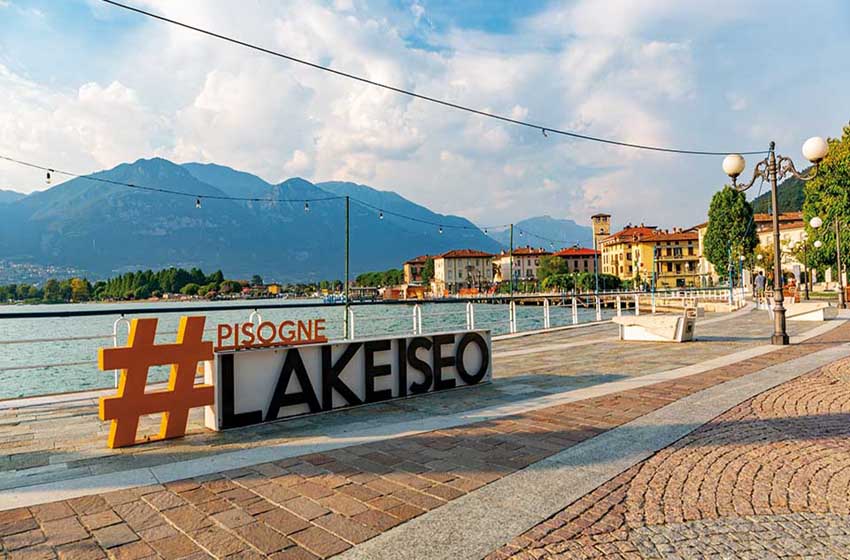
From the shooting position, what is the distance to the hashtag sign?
4469 millimetres

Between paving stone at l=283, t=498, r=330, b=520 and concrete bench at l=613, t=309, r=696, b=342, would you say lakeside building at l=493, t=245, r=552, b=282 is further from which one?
paving stone at l=283, t=498, r=330, b=520

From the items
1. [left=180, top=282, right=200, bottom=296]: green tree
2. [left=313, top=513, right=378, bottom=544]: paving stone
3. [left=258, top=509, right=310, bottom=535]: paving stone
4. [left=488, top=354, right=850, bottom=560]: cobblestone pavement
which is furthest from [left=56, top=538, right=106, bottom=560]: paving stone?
[left=180, top=282, right=200, bottom=296]: green tree

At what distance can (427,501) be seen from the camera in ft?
10.5

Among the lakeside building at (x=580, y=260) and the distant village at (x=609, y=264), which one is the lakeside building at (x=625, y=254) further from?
the lakeside building at (x=580, y=260)

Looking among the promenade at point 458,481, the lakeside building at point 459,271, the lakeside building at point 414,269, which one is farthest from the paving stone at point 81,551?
the lakeside building at point 414,269

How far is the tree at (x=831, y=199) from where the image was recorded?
3328cm

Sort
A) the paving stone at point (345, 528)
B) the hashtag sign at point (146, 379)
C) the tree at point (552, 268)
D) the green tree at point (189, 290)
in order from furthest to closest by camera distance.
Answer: the tree at point (552, 268) → the green tree at point (189, 290) → the hashtag sign at point (146, 379) → the paving stone at point (345, 528)

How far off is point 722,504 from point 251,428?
3923 mm

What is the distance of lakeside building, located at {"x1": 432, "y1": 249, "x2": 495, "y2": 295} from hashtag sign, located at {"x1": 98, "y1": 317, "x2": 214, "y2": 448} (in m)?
126

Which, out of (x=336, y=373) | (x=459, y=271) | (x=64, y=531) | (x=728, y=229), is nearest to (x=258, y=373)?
(x=336, y=373)

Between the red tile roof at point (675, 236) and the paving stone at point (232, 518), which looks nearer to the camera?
the paving stone at point (232, 518)

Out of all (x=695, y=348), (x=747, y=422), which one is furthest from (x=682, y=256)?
(x=747, y=422)

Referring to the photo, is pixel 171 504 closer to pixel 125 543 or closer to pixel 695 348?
pixel 125 543

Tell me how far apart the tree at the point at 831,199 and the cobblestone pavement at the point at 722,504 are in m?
35.7
